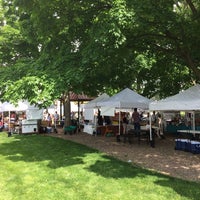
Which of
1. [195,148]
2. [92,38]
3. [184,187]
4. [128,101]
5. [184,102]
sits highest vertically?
[92,38]

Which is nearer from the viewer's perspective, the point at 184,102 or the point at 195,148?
the point at 195,148

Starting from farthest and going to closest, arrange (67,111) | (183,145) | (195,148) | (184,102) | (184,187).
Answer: (67,111) → (183,145) → (184,102) → (195,148) → (184,187)

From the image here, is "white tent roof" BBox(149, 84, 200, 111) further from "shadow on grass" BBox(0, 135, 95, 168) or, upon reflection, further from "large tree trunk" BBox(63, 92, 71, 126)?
"large tree trunk" BBox(63, 92, 71, 126)

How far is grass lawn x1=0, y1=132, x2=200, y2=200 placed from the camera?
8195mm

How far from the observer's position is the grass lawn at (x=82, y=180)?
8.20 metres

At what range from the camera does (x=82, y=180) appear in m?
9.59

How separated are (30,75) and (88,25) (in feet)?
13.0

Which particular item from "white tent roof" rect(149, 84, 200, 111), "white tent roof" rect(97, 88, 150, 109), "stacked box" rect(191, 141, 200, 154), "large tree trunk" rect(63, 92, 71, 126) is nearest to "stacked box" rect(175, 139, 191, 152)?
"stacked box" rect(191, 141, 200, 154)

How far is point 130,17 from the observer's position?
40.6 feet

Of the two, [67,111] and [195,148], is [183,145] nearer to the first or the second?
[195,148]

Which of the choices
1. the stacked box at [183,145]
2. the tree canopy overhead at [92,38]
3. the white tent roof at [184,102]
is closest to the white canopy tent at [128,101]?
the tree canopy overhead at [92,38]

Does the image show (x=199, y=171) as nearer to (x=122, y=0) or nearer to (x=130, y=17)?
(x=130, y=17)

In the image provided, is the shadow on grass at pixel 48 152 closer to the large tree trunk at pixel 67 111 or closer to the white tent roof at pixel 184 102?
the white tent roof at pixel 184 102

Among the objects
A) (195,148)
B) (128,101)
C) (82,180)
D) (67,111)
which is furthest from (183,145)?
(67,111)
